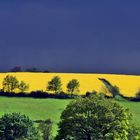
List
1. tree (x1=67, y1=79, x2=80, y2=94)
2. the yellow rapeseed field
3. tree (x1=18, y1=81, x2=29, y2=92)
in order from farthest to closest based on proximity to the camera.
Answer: the yellow rapeseed field, tree (x1=67, y1=79, x2=80, y2=94), tree (x1=18, y1=81, x2=29, y2=92)

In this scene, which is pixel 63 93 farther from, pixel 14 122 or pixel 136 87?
pixel 14 122

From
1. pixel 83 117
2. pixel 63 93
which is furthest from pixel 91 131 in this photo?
pixel 63 93

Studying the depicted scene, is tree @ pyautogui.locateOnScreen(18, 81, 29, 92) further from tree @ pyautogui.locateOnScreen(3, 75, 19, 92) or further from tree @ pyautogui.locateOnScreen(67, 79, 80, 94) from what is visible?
tree @ pyautogui.locateOnScreen(67, 79, 80, 94)

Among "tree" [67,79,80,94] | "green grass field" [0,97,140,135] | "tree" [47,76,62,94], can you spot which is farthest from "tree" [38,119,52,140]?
"tree" [47,76,62,94]

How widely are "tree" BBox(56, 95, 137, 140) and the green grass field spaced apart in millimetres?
47493

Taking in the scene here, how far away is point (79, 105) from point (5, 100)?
6864 cm

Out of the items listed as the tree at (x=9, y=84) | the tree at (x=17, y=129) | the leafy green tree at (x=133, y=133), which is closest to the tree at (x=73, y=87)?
the tree at (x=9, y=84)

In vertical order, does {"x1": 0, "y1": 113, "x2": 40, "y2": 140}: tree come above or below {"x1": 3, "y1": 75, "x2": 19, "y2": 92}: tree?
below

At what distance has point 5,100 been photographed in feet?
441

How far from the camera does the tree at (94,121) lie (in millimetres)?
66062

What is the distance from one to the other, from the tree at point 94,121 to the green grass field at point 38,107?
156 ft

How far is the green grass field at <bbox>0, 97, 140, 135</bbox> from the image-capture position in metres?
120

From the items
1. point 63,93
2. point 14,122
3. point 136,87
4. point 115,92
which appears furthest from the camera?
point 136,87

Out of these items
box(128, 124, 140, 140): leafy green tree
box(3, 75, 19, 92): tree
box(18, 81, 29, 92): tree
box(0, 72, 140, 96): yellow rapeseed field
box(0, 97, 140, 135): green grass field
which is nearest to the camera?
box(128, 124, 140, 140): leafy green tree
